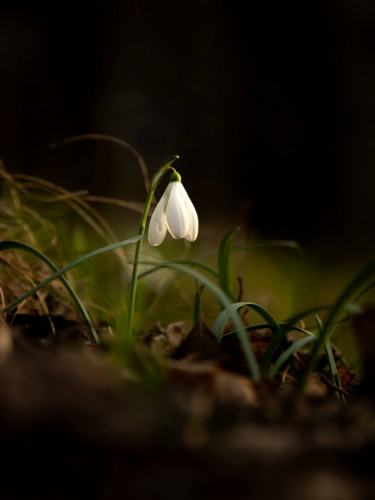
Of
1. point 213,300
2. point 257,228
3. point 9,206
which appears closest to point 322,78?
point 257,228

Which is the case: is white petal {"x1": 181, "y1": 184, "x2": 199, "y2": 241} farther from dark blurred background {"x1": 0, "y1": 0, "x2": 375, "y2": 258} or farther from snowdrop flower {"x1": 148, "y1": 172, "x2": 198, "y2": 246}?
dark blurred background {"x1": 0, "y1": 0, "x2": 375, "y2": 258}

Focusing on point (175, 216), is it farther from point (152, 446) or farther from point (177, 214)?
point (152, 446)

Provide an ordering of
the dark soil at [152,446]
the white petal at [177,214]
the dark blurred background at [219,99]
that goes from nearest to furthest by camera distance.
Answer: the dark soil at [152,446], the white petal at [177,214], the dark blurred background at [219,99]

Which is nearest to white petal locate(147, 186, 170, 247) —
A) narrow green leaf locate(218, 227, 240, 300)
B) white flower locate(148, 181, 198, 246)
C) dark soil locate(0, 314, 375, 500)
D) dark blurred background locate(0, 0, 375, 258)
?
white flower locate(148, 181, 198, 246)

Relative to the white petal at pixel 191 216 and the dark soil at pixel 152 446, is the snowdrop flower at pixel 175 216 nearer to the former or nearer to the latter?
the white petal at pixel 191 216

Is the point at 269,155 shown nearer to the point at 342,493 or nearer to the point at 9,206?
the point at 9,206

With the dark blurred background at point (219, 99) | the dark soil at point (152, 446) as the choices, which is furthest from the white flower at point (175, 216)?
the dark blurred background at point (219, 99)
